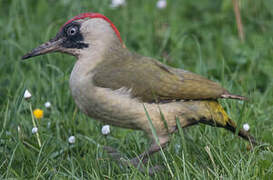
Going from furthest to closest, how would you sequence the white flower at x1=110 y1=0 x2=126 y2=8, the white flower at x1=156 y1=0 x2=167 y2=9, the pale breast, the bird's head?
the white flower at x1=156 y1=0 x2=167 y2=9 → the white flower at x1=110 y1=0 x2=126 y2=8 → the bird's head → the pale breast

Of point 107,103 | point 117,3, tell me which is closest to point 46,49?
Answer: point 107,103

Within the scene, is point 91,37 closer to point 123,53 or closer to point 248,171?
point 123,53

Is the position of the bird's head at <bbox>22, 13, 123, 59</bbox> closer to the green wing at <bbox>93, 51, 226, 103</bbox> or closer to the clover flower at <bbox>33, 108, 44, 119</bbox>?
the green wing at <bbox>93, 51, 226, 103</bbox>

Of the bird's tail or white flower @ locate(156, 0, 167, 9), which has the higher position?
white flower @ locate(156, 0, 167, 9)

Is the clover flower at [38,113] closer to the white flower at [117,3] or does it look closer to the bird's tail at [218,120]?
the bird's tail at [218,120]

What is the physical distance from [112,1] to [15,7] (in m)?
1.26

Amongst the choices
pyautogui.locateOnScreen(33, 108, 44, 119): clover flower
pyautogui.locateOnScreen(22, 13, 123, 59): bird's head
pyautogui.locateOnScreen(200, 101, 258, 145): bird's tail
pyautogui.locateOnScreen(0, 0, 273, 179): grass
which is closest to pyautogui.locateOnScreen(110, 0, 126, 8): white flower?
pyautogui.locateOnScreen(0, 0, 273, 179): grass

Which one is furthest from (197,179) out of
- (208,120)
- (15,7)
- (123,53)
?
(15,7)

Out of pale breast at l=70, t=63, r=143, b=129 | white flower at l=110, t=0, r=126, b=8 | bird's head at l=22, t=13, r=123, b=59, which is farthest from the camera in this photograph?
white flower at l=110, t=0, r=126, b=8

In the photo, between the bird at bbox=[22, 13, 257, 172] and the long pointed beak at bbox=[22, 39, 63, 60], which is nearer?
the bird at bbox=[22, 13, 257, 172]

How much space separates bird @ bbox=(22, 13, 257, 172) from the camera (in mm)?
3936

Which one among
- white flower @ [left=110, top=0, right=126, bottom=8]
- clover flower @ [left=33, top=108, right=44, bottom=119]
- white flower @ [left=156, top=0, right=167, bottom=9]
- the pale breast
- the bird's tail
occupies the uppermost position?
white flower @ [left=110, top=0, right=126, bottom=8]

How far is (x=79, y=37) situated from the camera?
13.7ft

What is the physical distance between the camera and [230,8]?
7242 millimetres
